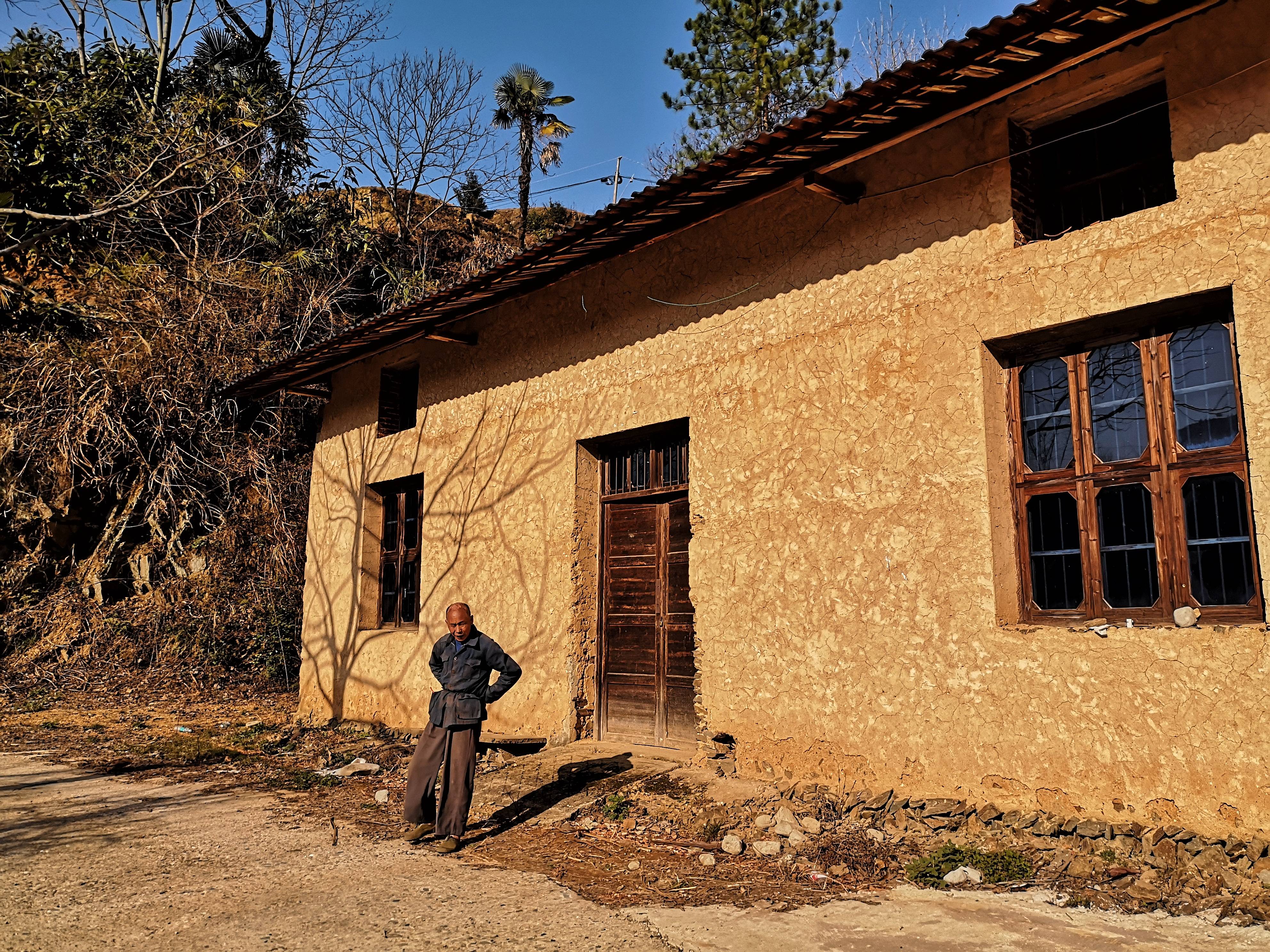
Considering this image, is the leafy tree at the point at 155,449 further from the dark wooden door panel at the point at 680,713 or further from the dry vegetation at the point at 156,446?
the dark wooden door panel at the point at 680,713

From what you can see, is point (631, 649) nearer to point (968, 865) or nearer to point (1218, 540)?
point (968, 865)

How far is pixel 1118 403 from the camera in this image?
501 cm

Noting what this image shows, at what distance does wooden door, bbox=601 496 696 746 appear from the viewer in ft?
24.6

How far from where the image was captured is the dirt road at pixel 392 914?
3.88 meters

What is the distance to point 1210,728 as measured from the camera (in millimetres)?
4270

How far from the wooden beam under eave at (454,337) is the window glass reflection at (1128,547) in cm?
638

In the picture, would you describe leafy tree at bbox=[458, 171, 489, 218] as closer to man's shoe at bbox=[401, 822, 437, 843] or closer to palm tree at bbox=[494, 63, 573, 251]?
palm tree at bbox=[494, 63, 573, 251]

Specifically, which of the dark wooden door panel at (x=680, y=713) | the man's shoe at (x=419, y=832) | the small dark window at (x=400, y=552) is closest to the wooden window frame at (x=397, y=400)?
the small dark window at (x=400, y=552)

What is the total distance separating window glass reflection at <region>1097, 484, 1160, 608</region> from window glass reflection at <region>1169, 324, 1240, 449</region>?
388 mm

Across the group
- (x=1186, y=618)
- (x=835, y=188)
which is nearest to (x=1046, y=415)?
(x=1186, y=618)

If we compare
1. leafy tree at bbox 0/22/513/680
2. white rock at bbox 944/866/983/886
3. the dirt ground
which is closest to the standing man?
the dirt ground

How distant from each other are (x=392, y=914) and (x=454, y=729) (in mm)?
1535

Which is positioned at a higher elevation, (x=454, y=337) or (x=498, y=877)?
(x=454, y=337)

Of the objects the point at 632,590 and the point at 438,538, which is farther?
the point at 438,538
